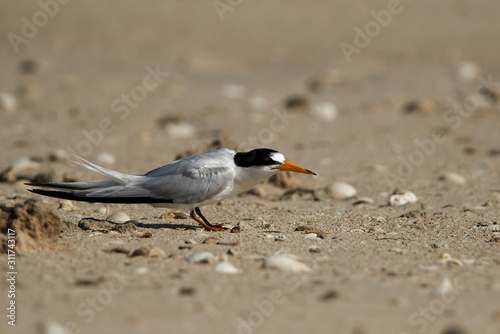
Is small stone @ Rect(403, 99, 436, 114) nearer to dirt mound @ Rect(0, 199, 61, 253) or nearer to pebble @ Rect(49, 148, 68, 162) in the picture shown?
pebble @ Rect(49, 148, 68, 162)

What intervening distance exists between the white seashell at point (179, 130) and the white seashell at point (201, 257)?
4760 mm

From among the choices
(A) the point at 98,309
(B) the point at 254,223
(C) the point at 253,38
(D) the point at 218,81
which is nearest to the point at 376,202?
(B) the point at 254,223

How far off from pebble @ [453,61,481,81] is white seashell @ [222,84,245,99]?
11.3 feet

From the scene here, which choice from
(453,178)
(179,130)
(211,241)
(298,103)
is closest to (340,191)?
(453,178)

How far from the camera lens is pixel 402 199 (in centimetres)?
605

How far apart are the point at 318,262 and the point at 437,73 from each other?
8255mm

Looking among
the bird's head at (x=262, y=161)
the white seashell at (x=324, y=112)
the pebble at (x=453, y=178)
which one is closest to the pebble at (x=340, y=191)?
the pebble at (x=453, y=178)

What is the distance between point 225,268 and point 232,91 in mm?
7209

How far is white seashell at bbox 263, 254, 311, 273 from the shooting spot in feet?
12.4

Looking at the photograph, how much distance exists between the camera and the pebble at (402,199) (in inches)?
236

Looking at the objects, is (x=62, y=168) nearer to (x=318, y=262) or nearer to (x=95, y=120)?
(x=95, y=120)

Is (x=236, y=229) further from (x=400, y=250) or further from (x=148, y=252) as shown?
(x=400, y=250)

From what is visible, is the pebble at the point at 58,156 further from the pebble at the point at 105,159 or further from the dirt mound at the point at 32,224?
the dirt mound at the point at 32,224


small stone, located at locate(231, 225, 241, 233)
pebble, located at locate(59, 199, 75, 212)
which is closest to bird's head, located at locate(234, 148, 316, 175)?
small stone, located at locate(231, 225, 241, 233)
